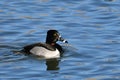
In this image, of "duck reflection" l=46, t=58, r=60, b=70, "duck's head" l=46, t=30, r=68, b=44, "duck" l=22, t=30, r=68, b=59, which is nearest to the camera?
"duck reflection" l=46, t=58, r=60, b=70

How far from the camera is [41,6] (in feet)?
83.5

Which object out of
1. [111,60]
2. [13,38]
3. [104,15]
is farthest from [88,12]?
[111,60]

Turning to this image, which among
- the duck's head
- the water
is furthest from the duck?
the water

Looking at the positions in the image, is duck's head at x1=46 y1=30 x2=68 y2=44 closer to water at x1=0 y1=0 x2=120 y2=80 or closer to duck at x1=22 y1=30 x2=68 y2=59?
duck at x1=22 y1=30 x2=68 y2=59

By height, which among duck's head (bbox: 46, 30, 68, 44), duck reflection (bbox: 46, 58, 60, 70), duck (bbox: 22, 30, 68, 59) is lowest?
duck reflection (bbox: 46, 58, 60, 70)

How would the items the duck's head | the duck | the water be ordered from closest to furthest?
1. the water
2. the duck
3. the duck's head

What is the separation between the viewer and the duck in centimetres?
2012

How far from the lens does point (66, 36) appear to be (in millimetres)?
21703

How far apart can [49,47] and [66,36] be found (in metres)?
1.36

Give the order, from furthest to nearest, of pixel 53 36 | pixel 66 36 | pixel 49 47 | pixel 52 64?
pixel 66 36, pixel 53 36, pixel 49 47, pixel 52 64

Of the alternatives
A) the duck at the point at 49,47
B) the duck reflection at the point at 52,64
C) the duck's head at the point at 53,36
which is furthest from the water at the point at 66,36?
the duck's head at the point at 53,36

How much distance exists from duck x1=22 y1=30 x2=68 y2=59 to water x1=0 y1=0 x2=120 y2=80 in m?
0.27

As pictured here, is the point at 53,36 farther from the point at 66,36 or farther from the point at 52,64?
the point at 52,64

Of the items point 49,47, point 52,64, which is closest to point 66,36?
point 49,47
